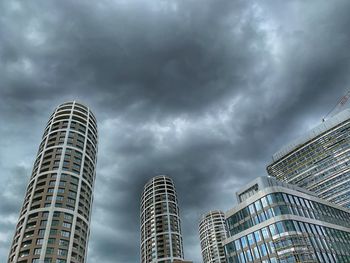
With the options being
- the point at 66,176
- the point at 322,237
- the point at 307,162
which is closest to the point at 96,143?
the point at 66,176

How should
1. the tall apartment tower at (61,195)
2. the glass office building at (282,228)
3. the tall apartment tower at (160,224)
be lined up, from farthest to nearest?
the tall apartment tower at (160,224) < the tall apartment tower at (61,195) < the glass office building at (282,228)

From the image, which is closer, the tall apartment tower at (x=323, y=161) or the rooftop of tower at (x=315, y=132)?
the tall apartment tower at (x=323, y=161)

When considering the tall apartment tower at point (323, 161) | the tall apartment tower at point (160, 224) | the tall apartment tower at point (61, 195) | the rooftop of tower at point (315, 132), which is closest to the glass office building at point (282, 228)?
the tall apartment tower at point (323, 161)

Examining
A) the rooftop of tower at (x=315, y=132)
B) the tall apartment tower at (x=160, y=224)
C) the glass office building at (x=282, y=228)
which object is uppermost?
the rooftop of tower at (x=315, y=132)

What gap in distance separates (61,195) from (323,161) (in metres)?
130

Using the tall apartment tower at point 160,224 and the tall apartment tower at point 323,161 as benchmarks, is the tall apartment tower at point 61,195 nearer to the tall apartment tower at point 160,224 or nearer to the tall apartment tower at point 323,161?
the tall apartment tower at point 160,224

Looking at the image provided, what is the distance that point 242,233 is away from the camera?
292ft

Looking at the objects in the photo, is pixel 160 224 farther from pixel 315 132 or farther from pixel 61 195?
pixel 315 132

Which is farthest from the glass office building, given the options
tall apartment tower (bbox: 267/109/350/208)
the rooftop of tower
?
the rooftop of tower

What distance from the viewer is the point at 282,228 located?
7662cm

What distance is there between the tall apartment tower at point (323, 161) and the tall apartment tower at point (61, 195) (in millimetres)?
112746

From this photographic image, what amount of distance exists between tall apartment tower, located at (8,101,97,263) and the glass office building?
53.1 metres

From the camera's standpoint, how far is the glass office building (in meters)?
74.9

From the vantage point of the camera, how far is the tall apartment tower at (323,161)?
136 metres
